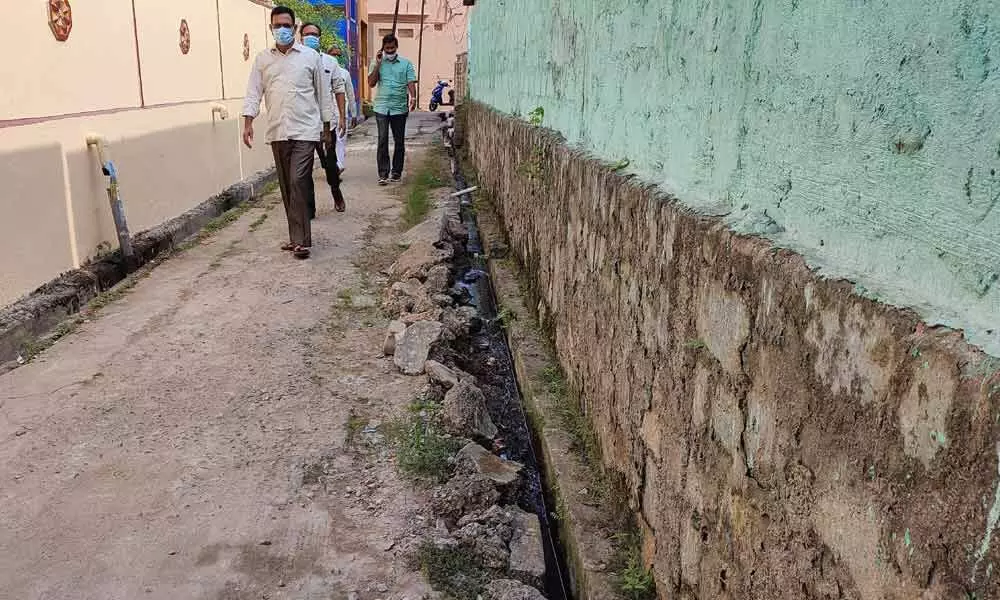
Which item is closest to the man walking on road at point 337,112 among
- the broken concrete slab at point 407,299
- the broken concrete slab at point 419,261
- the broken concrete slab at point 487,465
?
the broken concrete slab at point 419,261

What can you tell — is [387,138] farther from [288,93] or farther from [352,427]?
[352,427]

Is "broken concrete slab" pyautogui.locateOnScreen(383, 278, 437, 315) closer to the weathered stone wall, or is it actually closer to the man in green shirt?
the weathered stone wall

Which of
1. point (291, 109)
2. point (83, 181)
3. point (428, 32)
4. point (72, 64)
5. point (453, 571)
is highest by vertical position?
point (428, 32)

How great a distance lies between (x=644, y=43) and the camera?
105 inches

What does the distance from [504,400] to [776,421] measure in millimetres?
2748

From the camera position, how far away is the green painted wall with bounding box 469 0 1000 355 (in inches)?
40.9

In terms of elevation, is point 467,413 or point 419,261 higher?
point 419,261

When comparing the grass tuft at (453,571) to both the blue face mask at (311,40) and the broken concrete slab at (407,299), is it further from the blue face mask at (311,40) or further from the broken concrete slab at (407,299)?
the blue face mask at (311,40)

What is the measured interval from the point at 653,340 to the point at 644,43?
1032 millimetres

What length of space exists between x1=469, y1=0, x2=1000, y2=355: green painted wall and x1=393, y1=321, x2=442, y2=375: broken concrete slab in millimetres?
1810

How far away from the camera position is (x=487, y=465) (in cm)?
299

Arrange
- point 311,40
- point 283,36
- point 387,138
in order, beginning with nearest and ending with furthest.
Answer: point 283,36 < point 311,40 < point 387,138

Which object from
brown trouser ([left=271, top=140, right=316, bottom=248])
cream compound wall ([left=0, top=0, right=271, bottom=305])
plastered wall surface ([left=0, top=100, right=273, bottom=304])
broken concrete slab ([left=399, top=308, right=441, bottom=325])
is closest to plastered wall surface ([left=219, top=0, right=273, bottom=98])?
cream compound wall ([left=0, top=0, right=271, bottom=305])

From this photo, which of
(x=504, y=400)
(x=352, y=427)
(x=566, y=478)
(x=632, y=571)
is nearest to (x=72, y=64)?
(x=352, y=427)
